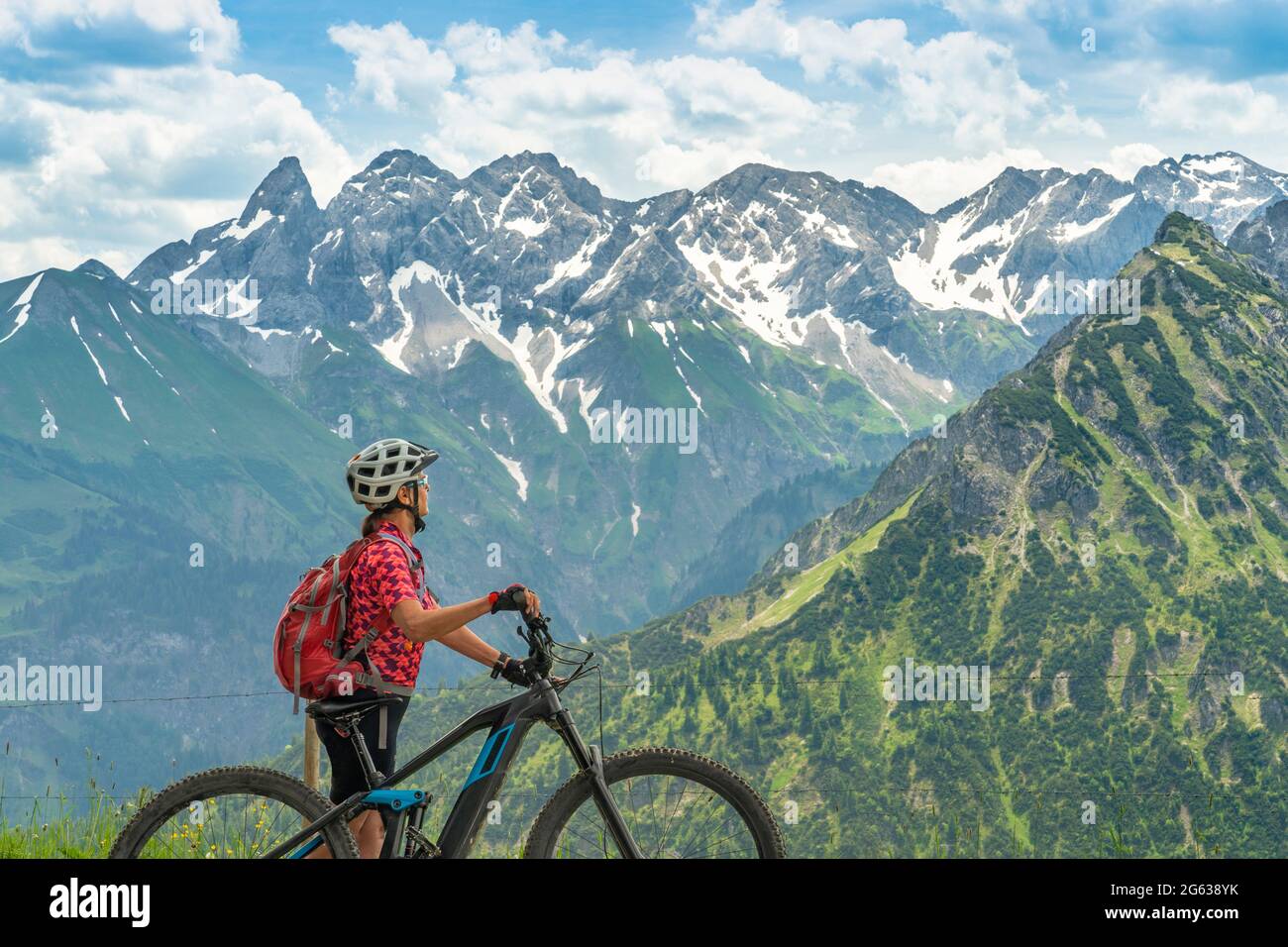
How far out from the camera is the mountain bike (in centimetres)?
868

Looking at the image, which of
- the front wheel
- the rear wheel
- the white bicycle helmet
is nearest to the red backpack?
the white bicycle helmet

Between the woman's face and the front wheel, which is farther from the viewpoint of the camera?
the woman's face

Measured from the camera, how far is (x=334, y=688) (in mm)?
9312

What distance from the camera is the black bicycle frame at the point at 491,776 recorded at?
8.64 meters

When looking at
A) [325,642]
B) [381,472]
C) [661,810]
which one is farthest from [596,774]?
[381,472]

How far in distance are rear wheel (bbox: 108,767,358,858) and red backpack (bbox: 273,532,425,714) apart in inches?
24.2

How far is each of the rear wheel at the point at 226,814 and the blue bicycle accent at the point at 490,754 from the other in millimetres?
901

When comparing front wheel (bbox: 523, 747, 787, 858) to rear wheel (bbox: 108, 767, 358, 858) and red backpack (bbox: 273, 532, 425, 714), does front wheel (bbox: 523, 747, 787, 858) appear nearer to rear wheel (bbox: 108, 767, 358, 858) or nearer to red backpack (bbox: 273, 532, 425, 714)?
rear wheel (bbox: 108, 767, 358, 858)

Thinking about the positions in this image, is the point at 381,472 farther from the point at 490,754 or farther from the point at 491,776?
the point at 491,776
